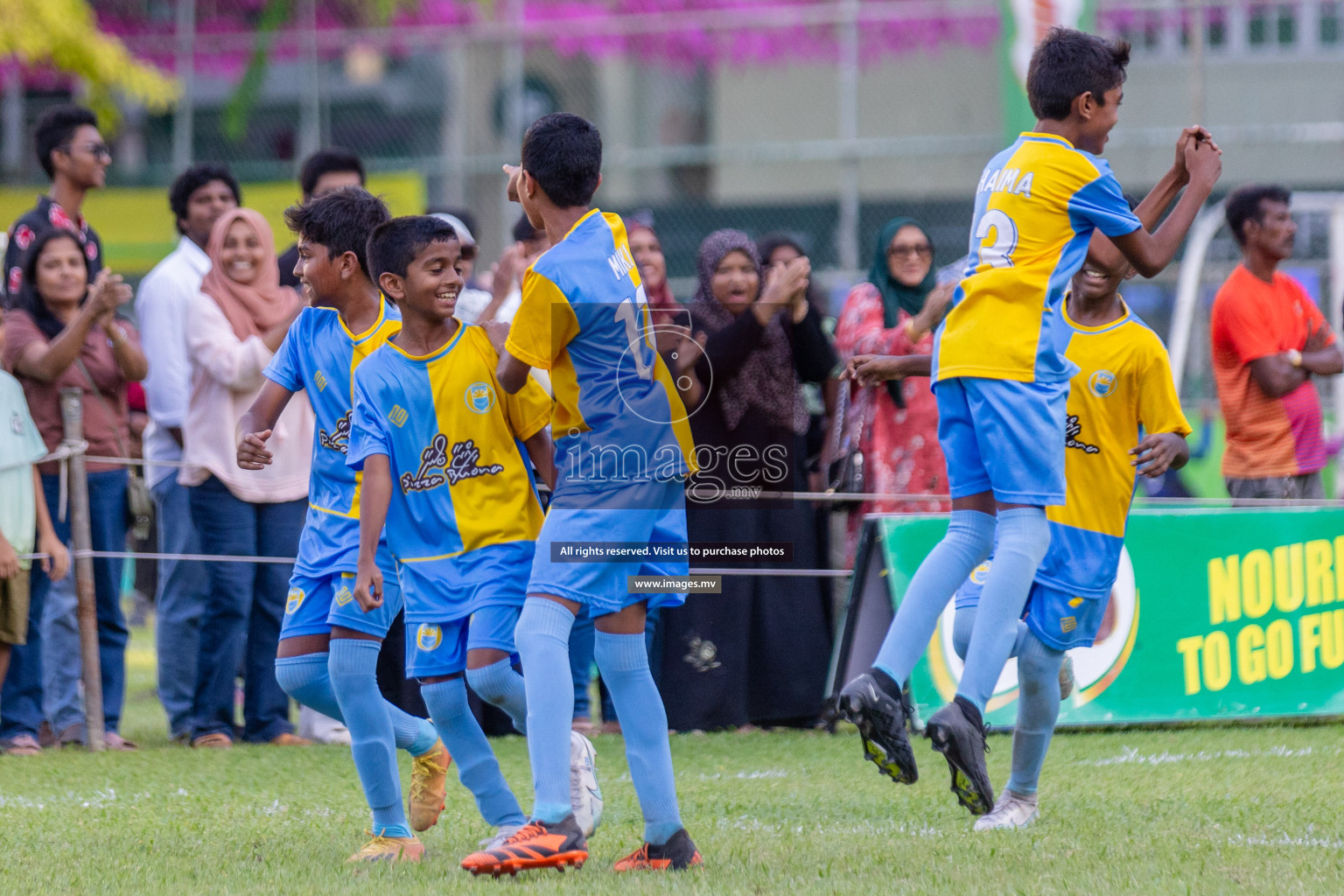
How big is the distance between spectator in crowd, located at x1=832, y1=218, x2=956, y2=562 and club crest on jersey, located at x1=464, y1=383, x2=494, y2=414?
3352 millimetres

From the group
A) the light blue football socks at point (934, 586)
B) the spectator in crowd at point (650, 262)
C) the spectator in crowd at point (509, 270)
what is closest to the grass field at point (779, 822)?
the light blue football socks at point (934, 586)

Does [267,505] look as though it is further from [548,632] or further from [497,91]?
[497,91]

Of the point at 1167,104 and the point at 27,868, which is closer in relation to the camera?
the point at 27,868

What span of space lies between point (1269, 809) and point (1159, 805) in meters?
0.33

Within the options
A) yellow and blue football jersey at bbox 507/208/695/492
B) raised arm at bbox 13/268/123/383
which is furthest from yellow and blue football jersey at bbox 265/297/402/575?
raised arm at bbox 13/268/123/383

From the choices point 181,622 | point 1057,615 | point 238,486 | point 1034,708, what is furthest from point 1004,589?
point 181,622

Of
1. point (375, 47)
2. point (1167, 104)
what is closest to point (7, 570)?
point (375, 47)

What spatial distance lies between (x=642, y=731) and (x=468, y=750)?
0.51 m

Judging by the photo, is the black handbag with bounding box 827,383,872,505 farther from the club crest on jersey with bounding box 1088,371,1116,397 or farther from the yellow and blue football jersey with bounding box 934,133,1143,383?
the yellow and blue football jersey with bounding box 934,133,1143,383

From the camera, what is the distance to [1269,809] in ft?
16.5

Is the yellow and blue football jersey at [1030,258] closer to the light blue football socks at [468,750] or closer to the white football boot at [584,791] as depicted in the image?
the white football boot at [584,791]

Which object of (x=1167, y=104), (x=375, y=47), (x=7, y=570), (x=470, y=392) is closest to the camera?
(x=470, y=392)

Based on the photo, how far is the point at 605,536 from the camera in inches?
163

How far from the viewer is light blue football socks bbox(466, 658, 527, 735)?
4.33 m
